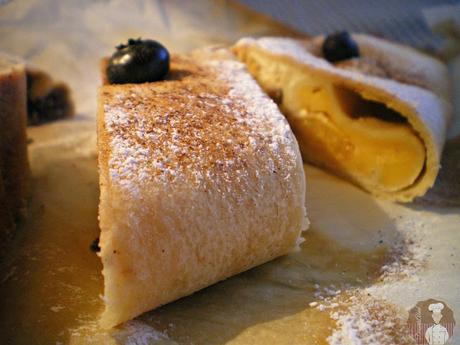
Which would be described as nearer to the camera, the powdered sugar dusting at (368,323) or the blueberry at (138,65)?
the powdered sugar dusting at (368,323)

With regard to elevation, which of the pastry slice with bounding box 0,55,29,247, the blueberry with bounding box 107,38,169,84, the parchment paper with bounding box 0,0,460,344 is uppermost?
the blueberry with bounding box 107,38,169,84

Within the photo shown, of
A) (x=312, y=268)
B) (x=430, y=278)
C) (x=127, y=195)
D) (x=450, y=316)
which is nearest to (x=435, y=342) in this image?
(x=450, y=316)

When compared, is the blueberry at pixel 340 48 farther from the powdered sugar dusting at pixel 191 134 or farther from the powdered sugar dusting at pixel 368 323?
the powdered sugar dusting at pixel 368 323

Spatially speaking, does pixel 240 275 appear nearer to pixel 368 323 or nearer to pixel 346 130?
pixel 368 323

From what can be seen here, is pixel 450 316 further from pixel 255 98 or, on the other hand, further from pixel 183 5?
pixel 183 5

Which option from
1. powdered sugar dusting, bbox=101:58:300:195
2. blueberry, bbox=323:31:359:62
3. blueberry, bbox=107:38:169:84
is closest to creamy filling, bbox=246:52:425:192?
blueberry, bbox=323:31:359:62

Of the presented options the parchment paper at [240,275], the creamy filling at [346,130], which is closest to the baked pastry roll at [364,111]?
the creamy filling at [346,130]

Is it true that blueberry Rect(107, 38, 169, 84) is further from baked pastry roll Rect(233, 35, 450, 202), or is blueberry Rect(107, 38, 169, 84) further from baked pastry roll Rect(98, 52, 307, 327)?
baked pastry roll Rect(233, 35, 450, 202)
